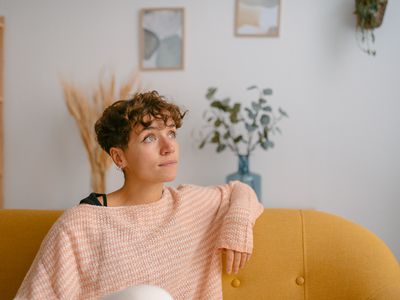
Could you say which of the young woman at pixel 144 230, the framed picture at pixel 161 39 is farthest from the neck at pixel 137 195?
the framed picture at pixel 161 39

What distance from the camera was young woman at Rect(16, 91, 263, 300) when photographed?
145 cm

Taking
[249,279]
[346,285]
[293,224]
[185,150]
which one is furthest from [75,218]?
[185,150]

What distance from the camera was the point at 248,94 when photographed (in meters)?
3.37

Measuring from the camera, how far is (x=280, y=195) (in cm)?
340

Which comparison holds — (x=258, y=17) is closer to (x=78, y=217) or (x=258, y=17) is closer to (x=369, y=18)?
(x=369, y=18)

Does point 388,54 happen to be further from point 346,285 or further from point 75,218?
point 75,218

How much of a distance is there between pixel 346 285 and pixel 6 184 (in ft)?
9.20

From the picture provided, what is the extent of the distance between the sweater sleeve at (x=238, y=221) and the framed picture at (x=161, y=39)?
6.11ft

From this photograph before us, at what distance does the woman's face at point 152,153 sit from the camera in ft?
5.21

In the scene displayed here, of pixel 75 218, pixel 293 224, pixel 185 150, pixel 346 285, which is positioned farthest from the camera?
pixel 185 150

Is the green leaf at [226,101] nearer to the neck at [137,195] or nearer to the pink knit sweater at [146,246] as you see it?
the pink knit sweater at [146,246]

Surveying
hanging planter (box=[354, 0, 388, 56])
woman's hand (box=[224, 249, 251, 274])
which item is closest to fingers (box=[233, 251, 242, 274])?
woman's hand (box=[224, 249, 251, 274])

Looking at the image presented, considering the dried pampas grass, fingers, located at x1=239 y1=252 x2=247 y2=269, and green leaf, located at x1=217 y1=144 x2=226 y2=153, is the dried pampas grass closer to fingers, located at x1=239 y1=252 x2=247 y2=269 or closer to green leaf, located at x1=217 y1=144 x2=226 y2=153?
green leaf, located at x1=217 y1=144 x2=226 y2=153

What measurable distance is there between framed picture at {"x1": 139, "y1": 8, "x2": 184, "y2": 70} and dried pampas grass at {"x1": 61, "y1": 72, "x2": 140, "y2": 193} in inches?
6.6
